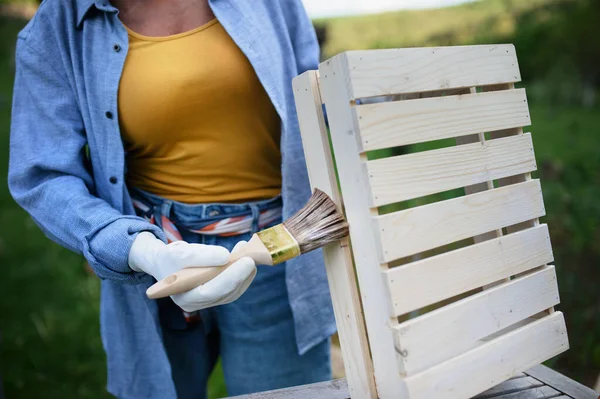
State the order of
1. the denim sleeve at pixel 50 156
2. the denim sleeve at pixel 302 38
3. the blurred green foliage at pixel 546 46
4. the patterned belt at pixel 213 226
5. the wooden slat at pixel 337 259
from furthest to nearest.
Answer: the blurred green foliage at pixel 546 46
the denim sleeve at pixel 302 38
the patterned belt at pixel 213 226
the denim sleeve at pixel 50 156
the wooden slat at pixel 337 259

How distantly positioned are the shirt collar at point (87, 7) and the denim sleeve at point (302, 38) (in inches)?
15.5

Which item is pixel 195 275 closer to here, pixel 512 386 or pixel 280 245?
pixel 280 245

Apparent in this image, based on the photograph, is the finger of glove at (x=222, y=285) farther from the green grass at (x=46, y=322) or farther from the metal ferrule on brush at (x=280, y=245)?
the green grass at (x=46, y=322)

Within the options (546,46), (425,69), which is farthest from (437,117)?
(546,46)

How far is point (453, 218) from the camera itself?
1040 mm

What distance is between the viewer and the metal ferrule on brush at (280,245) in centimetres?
98

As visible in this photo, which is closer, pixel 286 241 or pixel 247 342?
pixel 286 241

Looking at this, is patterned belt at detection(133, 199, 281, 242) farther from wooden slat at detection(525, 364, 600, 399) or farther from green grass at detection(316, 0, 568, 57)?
green grass at detection(316, 0, 568, 57)

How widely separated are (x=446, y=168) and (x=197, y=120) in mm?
518

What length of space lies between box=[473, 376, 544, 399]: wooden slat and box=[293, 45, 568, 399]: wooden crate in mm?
116

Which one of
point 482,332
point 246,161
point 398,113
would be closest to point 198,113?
point 246,161

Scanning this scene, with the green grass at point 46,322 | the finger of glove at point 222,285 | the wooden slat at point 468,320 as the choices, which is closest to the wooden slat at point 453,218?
the wooden slat at point 468,320

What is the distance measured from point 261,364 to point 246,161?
19.1 inches

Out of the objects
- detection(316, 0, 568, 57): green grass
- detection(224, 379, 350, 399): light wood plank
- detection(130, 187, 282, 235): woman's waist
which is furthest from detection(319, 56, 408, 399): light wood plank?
detection(316, 0, 568, 57): green grass
